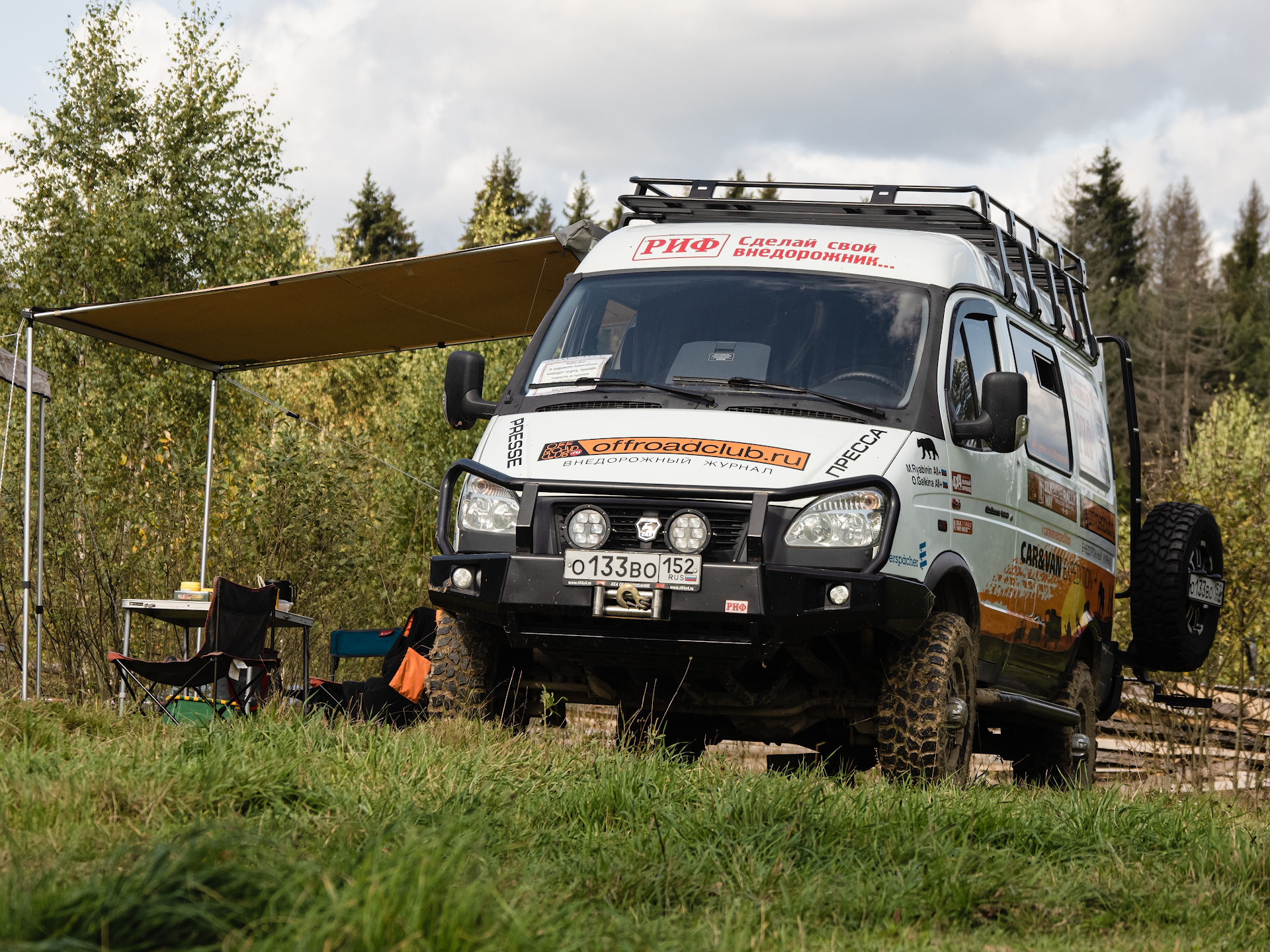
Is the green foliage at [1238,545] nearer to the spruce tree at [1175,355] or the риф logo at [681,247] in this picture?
the риф logo at [681,247]

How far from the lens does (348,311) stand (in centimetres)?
1054

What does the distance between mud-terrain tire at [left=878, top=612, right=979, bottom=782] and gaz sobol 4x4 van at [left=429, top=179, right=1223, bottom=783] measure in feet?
0.04

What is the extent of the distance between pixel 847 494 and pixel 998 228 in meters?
2.62

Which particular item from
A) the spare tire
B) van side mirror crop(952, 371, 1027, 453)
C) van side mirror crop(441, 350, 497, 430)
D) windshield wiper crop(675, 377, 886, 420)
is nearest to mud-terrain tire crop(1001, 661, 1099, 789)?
the spare tire

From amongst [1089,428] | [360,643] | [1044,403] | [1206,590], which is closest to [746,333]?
[1044,403]

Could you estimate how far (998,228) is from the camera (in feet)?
25.2

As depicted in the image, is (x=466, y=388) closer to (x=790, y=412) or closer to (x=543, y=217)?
(x=790, y=412)

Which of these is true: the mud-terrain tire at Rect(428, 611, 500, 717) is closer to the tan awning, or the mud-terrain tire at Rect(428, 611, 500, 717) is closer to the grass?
the grass

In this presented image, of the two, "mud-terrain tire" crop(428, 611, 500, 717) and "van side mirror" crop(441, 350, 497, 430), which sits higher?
"van side mirror" crop(441, 350, 497, 430)

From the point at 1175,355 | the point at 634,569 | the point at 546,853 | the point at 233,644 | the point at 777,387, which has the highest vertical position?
the point at 1175,355

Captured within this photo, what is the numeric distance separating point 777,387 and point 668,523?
97 centimetres

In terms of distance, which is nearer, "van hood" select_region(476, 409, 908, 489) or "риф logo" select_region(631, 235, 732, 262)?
"van hood" select_region(476, 409, 908, 489)

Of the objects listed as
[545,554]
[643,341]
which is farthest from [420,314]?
[545,554]

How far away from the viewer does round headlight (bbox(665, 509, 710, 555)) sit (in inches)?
222
